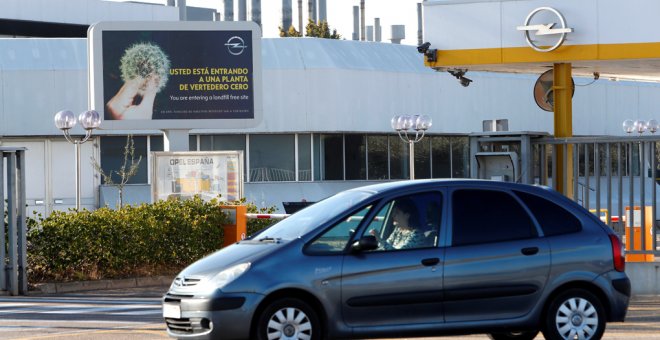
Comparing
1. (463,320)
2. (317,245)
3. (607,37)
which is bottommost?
(463,320)

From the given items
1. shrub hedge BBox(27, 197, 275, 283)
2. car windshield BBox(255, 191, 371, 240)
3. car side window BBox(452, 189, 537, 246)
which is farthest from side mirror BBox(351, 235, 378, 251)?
shrub hedge BBox(27, 197, 275, 283)

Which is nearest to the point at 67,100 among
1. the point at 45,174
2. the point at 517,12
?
the point at 45,174

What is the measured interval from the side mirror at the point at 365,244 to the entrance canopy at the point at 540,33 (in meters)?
8.23

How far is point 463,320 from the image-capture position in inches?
426

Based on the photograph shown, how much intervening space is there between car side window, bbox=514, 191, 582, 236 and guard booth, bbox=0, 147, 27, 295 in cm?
1024

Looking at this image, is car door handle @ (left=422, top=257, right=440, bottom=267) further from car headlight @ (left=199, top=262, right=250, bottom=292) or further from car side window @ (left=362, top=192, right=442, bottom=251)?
car headlight @ (left=199, top=262, right=250, bottom=292)

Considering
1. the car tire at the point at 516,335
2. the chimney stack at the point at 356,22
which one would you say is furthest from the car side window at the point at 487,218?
the chimney stack at the point at 356,22

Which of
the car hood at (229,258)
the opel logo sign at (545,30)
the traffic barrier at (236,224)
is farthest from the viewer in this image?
the traffic barrier at (236,224)

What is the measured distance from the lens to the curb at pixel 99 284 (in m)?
20.5

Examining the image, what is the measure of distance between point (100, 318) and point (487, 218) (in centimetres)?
609

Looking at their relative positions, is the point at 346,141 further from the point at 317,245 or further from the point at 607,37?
the point at 317,245

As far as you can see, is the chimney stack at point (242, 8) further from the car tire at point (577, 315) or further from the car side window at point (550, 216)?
the car tire at point (577, 315)

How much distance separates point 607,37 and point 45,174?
92.9 ft

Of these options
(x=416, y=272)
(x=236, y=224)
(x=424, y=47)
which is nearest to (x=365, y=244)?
(x=416, y=272)
